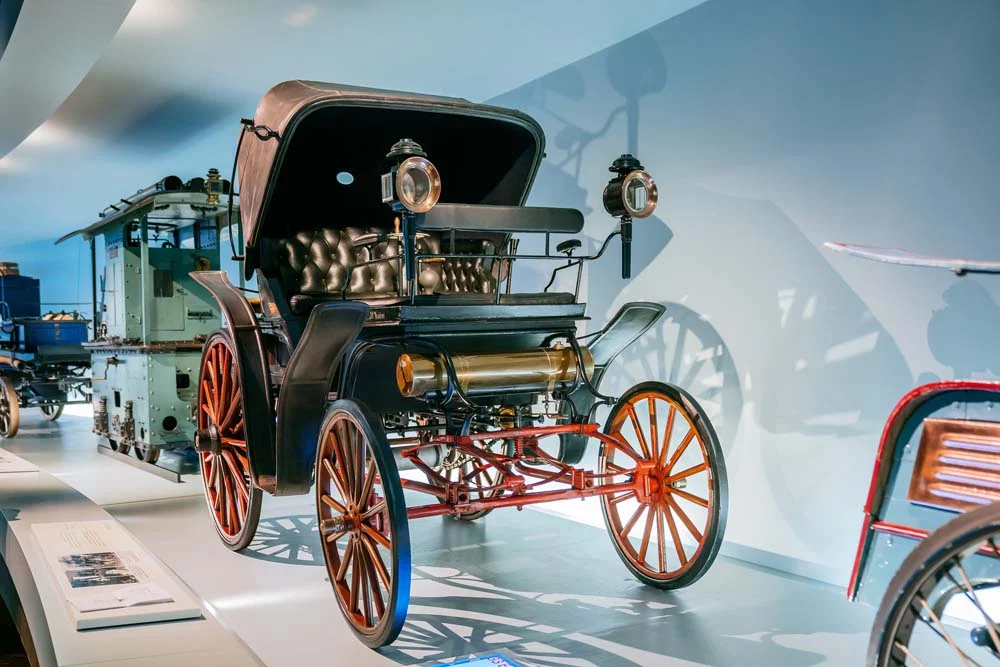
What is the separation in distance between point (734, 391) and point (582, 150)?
5.63 feet

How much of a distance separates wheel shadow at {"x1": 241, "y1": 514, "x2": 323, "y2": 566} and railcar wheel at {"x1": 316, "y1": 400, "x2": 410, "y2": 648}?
2.83 feet

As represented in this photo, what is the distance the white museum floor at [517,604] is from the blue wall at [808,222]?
491 millimetres

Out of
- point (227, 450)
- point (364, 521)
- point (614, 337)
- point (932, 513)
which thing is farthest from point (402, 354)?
point (932, 513)

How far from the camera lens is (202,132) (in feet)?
22.5

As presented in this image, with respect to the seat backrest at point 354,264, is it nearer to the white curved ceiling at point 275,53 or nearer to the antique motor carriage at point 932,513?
the white curved ceiling at point 275,53

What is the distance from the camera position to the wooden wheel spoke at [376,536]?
2.51 metres

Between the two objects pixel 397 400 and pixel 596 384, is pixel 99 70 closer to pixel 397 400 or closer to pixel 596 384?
pixel 397 400

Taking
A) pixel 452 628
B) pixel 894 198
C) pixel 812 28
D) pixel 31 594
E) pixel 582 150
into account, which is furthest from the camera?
pixel 582 150

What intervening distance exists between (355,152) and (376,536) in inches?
71.0

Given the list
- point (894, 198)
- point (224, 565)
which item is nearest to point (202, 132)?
point (224, 565)

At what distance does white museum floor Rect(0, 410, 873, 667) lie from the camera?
8.66 ft

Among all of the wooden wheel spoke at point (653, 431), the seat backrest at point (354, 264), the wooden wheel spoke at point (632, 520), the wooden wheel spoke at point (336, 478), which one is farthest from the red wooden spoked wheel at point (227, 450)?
the wooden wheel spoke at point (653, 431)

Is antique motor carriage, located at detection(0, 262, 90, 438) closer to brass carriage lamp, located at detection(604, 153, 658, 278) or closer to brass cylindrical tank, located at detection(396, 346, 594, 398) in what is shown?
brass cylindrical tank, located at detection(396, 346, 594, 398)

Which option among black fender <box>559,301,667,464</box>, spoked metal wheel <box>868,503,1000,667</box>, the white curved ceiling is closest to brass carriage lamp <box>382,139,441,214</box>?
black fender <box>559,301,667,464</box>
